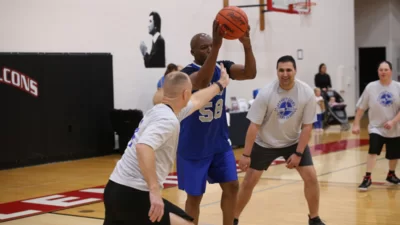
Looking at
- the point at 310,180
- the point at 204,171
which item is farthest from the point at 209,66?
the point at 310,180

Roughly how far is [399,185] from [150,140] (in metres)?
6.29

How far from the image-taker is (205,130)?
566 centimetres

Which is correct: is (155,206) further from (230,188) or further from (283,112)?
(283,112)

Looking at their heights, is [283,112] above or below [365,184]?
above

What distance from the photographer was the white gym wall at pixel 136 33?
13.0 metres

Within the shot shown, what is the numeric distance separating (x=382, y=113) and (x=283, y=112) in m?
2.72

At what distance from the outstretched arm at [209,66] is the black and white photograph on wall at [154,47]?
394 inches

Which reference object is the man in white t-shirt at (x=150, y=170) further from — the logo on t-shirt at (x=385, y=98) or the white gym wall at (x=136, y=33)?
the white gym wall at (x=136, y=33)

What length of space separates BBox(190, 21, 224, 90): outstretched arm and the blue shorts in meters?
0.68

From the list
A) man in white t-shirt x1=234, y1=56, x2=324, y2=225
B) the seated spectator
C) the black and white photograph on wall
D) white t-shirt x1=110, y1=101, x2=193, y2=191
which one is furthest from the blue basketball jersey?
the seated spectator

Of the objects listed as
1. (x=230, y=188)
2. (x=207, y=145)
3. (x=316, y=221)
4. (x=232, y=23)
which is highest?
(x=232, y=23)

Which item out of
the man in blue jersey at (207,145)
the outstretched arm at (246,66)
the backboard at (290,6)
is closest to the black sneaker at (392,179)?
the man in blue jersey at (207,145)

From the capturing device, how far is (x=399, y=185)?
30.7 ft

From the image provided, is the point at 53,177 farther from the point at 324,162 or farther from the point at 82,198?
the point at 324,162
